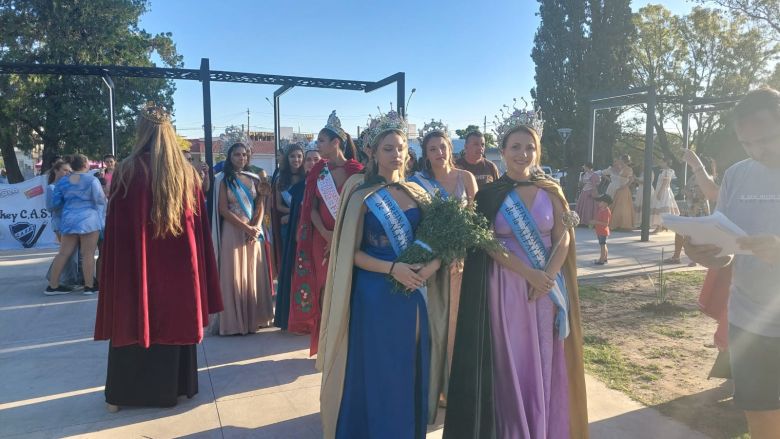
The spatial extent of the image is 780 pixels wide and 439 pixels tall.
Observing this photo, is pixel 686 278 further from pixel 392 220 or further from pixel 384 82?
pixel 392 220

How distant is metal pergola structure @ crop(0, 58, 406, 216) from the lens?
7.33m

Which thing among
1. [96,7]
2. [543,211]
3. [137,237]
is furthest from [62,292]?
[96,7]

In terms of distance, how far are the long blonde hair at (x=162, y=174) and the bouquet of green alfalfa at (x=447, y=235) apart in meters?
1.61

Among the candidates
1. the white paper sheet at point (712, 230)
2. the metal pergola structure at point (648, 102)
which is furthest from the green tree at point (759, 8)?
the white paper sheet at point (712, 230)

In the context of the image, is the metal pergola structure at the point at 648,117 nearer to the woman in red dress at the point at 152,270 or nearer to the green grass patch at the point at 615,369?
the green grass patch at the point at 615,369

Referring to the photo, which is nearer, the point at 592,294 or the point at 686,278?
the point at 592,294

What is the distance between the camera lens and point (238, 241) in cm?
515

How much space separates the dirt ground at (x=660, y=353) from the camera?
3.43 meters

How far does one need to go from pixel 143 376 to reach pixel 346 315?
171 centimetres

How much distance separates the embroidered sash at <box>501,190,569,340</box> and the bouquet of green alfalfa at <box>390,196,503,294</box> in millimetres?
153

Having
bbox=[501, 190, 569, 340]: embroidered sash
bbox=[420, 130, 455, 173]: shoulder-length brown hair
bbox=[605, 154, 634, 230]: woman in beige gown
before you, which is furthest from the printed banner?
bbox=[605, 154, 634, 230]: woman in beige gown

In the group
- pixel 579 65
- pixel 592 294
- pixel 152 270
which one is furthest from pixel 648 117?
pixel 579 65

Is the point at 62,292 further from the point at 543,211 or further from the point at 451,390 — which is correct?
the point at 543,211

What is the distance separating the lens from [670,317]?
556 cm
